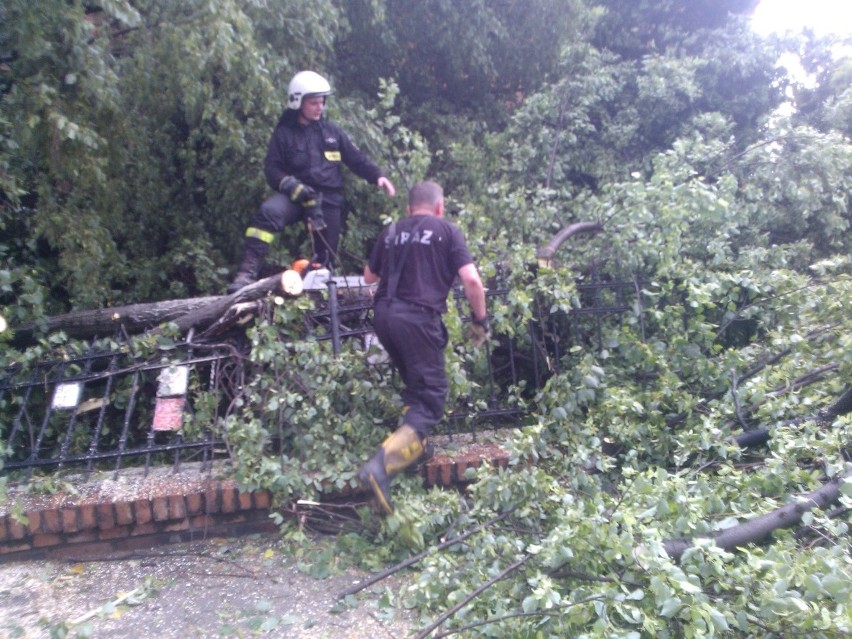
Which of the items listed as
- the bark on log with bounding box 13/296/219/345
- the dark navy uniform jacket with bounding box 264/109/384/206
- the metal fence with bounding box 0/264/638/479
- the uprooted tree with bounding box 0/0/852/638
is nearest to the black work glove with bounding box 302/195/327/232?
the dark navy uniform jacket with bounding box 264/109/384/206

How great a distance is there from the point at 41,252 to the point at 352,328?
301cm

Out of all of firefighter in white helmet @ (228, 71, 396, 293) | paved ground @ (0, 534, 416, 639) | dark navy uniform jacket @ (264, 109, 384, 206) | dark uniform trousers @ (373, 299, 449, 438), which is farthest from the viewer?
dark navy uniform jacket @ (264, 109, 384, 206)

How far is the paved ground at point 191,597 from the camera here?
3.09 meters

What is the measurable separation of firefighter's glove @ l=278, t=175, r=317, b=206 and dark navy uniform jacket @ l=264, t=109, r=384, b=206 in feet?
0.21

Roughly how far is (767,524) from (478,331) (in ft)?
5.72

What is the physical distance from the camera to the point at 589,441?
3834 mm

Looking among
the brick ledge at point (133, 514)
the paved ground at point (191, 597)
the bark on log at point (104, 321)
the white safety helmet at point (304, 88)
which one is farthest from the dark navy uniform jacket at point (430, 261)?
the white safety helmet at point (304, 88)

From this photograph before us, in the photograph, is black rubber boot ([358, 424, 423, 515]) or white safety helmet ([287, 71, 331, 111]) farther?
white safety helmet ([287, 71, 331, 111])

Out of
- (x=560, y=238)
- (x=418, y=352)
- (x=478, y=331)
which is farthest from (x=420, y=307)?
(x=560, y=238)

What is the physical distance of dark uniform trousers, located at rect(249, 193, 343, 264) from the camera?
545 cm

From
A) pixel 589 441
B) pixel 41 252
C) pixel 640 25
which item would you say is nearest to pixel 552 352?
pixel 589 441

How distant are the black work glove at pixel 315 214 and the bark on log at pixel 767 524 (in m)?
3.68

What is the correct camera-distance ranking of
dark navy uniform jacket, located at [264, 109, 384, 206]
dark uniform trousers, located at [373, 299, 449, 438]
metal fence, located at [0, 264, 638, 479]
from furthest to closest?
dark navy uniform jacket, located at [264, 109, 384, 206]
metal fence, located at [0, 264, 638, 479]
dark uniform trousers, located at [373, 299, 449, 438]

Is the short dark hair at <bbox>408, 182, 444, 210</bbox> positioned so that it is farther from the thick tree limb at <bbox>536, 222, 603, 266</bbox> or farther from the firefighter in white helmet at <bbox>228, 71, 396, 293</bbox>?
the firefighter in white helmet at <bbox>228, 71, 396, 293</bbox>
